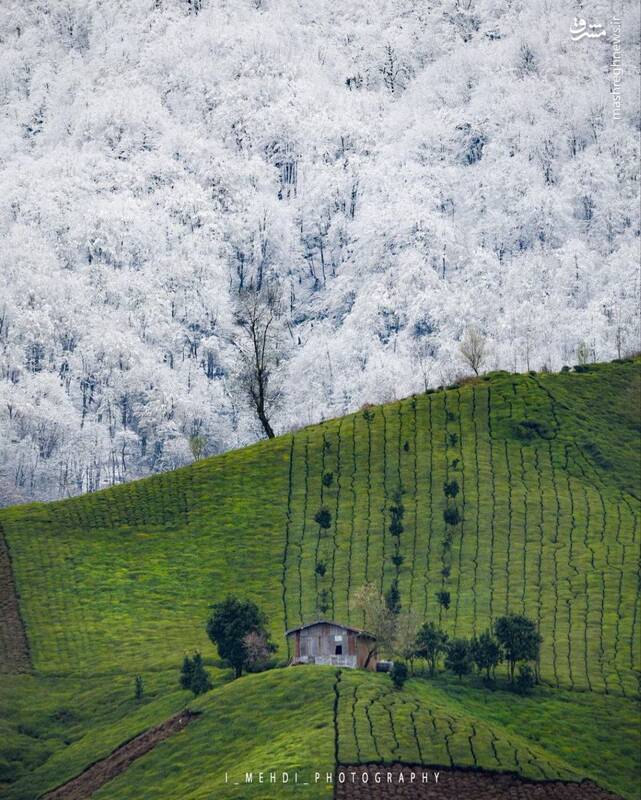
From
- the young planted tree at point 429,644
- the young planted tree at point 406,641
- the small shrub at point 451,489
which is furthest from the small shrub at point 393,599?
the small shrub at point 451,489

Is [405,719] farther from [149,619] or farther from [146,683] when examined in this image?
[149,619]

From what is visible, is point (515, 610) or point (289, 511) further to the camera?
point (289, 511)

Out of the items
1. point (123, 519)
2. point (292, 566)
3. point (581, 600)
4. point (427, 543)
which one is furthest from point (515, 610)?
point (123, 519)

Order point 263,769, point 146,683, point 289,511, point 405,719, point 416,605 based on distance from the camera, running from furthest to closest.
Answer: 1. point 289,511
2. point 416,605
3. point 146,683
4. point 405,719
5. point 263,769

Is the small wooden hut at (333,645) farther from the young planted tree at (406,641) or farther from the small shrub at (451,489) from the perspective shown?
the small shrub at (451,489)

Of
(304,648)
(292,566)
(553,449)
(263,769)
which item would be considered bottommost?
(263,769)

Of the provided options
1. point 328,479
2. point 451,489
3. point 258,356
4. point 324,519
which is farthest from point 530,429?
point 258,356

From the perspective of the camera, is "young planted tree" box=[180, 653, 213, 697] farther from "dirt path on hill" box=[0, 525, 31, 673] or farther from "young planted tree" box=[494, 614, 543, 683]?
"young planted tree" box=[494, 614, 543, 683]
